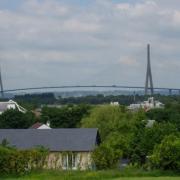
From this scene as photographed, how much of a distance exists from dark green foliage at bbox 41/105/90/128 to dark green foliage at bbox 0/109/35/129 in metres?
2.07

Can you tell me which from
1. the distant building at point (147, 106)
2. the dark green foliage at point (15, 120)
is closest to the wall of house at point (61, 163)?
the dark green foliage at point (15, 120)

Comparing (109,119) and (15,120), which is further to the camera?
(15,120)

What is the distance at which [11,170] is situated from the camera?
2230 centimetres

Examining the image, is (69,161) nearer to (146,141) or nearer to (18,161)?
(18,161)

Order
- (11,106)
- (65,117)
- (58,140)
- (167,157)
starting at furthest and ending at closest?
(11,106) < (65,117) < (58,140) < (167,157)

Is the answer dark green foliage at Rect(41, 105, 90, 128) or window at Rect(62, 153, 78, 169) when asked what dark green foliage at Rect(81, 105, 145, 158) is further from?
window at Rect(62, 153, 78, 169)

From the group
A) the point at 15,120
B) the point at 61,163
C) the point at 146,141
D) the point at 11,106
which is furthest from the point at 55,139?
the point at 11,106

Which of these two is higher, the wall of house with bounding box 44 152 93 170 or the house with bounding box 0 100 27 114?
the house with bounding box 0 100 27 114

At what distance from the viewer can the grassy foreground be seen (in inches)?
800

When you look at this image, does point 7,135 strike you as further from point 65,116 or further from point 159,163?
point 65,116

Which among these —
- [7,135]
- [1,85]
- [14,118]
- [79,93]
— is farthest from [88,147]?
[79,93]

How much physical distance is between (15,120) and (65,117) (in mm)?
5011

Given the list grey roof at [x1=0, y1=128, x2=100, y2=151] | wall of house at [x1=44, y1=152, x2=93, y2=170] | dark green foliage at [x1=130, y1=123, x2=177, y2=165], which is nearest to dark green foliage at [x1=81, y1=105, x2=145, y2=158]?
grey roof at [x1=0, y1=128, x2=100, y2=151]

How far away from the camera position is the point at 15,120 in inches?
2288
